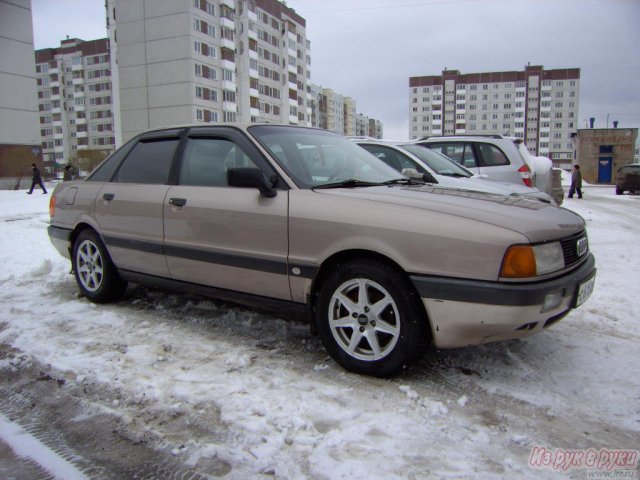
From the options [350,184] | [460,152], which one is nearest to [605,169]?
[460,152]

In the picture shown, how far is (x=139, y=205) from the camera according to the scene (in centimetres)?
412

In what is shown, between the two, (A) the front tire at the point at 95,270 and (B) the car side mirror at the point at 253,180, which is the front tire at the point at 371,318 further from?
(A) the front tire at the point at 95,270

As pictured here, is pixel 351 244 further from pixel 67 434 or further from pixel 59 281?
pixel 59 281

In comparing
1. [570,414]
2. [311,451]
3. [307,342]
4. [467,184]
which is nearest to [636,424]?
[570,414]

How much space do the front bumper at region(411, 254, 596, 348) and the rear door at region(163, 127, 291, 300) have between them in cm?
103

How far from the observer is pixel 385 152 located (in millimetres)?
7359

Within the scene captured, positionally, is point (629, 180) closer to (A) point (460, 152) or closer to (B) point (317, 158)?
(A) point (460, 152)

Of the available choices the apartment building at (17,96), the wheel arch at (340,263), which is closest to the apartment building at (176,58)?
the apartment building at (17,96)

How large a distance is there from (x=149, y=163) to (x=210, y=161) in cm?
79

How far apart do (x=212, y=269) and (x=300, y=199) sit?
94 cm

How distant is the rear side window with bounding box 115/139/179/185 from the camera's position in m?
4.13

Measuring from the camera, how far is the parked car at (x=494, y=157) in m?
8.60

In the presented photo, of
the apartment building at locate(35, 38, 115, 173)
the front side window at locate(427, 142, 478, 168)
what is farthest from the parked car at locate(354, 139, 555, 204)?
the apartment building at locate(35, 38, 115, 173)

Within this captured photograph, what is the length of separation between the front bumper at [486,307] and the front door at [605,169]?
4035 centimetres
